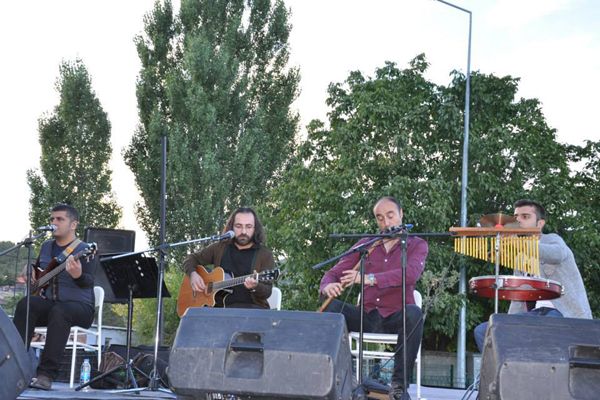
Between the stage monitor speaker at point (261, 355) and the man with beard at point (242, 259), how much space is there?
2.36 meters

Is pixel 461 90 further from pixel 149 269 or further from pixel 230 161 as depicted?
pixel 149 269

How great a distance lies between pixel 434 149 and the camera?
23078mm

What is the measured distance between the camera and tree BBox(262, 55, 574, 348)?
2156cm

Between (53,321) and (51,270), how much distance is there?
470mm

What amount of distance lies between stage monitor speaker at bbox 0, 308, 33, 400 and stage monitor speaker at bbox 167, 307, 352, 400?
2.47 feet

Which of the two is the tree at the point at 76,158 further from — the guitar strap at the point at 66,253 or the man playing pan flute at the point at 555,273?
the man playing pan flute at the point at 555,273

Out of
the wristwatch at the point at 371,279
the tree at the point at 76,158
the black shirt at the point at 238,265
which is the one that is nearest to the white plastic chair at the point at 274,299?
the black shirt at the point at 238,265

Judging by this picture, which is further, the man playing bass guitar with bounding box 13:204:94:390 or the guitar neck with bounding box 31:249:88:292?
the guitar neck with bounding box 31:249:88:292

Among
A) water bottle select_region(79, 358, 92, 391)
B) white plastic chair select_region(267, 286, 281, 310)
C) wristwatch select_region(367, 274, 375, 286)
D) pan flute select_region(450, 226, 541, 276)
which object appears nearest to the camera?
pan flute select_region(450, 226, 541, 276)

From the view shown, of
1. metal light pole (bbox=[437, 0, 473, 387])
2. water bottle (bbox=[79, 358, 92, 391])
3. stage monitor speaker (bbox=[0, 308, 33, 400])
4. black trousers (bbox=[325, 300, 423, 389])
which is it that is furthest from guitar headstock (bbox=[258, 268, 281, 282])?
metal light pole (bbox=[437, 0, 473, 387])

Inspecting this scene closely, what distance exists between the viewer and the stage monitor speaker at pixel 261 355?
12.9 feet

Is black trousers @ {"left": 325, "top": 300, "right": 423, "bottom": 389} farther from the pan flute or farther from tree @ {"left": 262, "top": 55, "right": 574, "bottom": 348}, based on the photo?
tree @ {"left": 262, "top": 55, "right": 574, "bottom": 348}

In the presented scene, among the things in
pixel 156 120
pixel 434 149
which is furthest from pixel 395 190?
pixel 156 120

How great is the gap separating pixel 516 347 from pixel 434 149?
19.5 meters
